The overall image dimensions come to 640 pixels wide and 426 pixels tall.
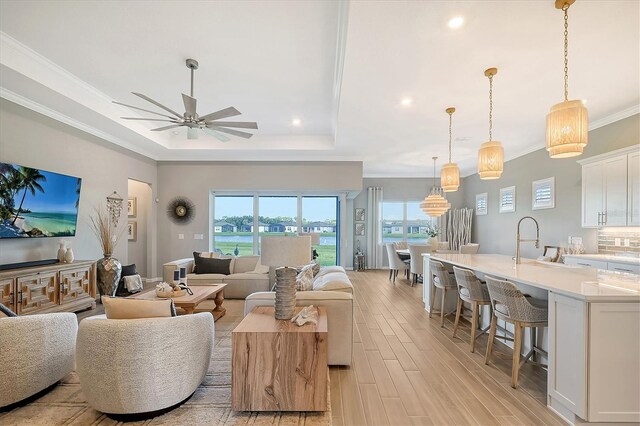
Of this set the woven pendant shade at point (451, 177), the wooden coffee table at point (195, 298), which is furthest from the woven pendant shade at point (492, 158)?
A: the wooden coffee table at point (195, 298)

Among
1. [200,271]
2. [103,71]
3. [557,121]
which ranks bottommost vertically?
[200,271]

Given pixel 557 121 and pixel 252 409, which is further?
pixel 557 121

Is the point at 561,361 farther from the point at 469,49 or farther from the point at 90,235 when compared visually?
the point at 90,235

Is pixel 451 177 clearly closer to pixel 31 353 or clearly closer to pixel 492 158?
pixel 492 158

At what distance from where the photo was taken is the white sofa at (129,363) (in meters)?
1.87

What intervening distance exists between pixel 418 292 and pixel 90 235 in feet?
19.7

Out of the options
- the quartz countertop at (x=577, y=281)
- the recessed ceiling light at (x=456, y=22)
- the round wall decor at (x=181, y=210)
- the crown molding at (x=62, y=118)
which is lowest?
the quartz countertop at (x=577, y=281)

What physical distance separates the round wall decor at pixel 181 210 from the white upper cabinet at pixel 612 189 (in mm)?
7404

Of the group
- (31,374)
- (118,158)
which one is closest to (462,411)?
(31,374)

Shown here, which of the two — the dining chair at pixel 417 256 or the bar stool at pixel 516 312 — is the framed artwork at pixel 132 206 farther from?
the bar stool at pixel 516 312

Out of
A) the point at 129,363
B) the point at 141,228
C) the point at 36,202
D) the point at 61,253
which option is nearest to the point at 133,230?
the point at 141,228

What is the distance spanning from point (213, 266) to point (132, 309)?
3416 mm

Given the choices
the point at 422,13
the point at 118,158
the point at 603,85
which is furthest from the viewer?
the point at 118,158

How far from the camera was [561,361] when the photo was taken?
2045 mm
